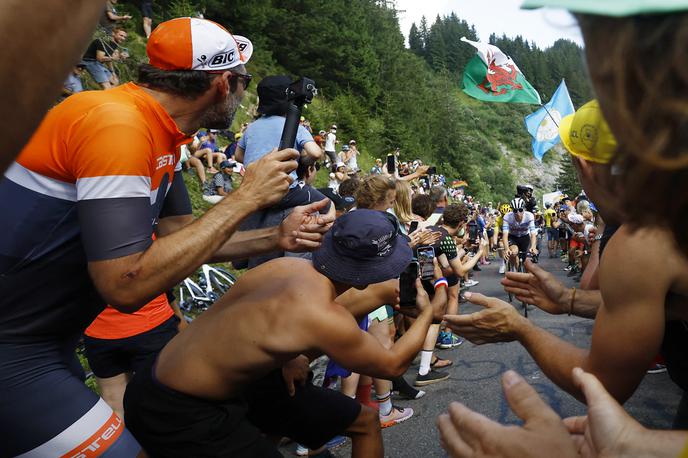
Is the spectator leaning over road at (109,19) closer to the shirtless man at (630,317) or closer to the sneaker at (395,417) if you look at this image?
the sneaker at (395,417)

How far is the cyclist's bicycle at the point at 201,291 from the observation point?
6.38 m

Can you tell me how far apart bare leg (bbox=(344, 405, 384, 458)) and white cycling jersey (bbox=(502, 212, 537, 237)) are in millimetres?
9826

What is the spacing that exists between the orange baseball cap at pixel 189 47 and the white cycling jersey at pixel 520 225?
10617 millimetres

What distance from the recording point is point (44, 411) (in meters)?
1.75

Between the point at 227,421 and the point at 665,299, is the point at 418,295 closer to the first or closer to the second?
the point at 227,421

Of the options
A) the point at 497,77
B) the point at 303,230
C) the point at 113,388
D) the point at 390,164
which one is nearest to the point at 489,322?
the point at 303,230

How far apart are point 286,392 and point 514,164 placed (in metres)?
86.0

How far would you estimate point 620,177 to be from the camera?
2.33 ft

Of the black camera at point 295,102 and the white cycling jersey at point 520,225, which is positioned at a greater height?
the black camera at point 295,102

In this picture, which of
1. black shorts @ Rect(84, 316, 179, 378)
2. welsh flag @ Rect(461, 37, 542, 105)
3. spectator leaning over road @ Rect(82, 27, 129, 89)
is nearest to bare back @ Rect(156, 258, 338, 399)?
black shorts @ Rect(84, 316, 179, 378)

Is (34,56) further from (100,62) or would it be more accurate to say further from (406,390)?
(100,62)

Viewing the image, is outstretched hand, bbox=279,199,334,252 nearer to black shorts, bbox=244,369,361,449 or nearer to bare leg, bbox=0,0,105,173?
black shorts, bbox=244,369,361,449

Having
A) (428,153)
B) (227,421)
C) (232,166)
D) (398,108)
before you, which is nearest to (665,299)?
(227,421)

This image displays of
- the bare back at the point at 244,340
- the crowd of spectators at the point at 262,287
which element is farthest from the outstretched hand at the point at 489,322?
the bare back at the point at 244,340
